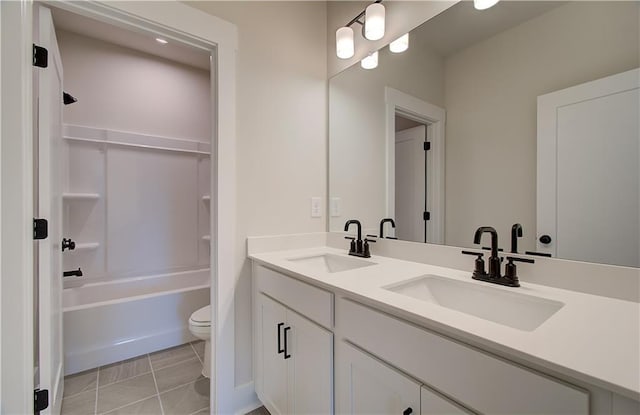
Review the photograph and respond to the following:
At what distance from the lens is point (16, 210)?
1.01 m

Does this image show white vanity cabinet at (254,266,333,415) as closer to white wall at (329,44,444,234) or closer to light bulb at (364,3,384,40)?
white wall at (329,44,444,234)

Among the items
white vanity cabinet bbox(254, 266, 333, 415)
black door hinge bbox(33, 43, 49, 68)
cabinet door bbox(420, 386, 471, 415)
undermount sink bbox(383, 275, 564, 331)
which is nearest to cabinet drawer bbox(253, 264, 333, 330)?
white vanity cabinet bbox(254, 266, 333, 415)

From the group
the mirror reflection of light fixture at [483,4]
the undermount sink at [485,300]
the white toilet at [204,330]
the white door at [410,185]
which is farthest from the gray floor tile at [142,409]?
the mirror reflection of light fixture at [483,4]

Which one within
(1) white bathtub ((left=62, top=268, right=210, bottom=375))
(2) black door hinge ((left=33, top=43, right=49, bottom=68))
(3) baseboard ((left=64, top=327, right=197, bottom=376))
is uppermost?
(2) black door hinge ((left=33, top=43, right=49, bottom=68))

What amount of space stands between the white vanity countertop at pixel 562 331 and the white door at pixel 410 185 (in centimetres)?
42

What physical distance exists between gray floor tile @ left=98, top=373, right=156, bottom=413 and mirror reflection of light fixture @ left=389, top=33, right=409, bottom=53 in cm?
241

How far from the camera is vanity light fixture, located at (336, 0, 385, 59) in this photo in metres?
1.40

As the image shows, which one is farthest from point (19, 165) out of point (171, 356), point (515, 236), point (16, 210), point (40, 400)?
point (515, 236)

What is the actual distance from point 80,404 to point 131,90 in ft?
8.04

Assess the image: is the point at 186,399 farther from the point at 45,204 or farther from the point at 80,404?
the point at 45,204

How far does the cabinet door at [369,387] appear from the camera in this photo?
749 mm

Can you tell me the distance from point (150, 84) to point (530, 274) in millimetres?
3239

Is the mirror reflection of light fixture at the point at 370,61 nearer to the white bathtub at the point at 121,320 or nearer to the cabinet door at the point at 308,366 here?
the cabinet door at the point at 308,366

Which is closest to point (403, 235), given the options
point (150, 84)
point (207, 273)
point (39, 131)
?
point (39, 131)
